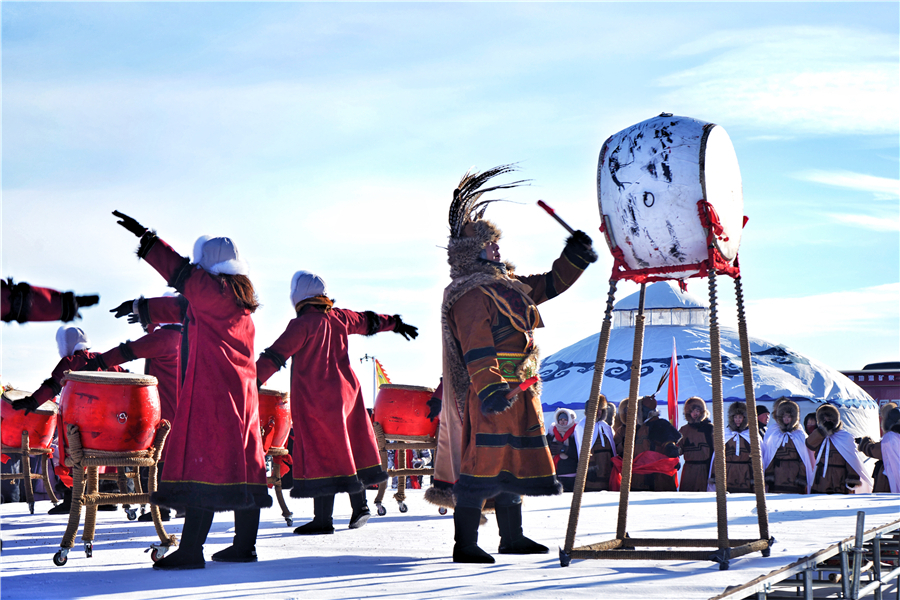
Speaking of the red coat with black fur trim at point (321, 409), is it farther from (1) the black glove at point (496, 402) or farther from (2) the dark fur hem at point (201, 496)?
(1) the black glove at point (496, 402)

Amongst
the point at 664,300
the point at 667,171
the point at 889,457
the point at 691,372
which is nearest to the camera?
the point at 667,171

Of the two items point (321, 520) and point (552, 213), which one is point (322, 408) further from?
point (552, 213)

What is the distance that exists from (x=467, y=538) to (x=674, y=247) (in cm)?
159

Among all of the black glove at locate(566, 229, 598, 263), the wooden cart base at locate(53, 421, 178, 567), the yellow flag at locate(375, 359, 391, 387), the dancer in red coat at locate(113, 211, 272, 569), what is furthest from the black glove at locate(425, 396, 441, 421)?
the yellow flag at locate(375, 359, 391, 387)

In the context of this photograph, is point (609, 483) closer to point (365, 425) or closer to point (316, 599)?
point (365, 425)

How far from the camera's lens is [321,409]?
5734 millimetres

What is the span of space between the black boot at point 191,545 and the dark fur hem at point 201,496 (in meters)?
0.05

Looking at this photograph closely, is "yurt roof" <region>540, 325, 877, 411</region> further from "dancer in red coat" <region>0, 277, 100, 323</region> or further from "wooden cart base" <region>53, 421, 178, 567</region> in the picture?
"dancer in red coat" <region>0, 277, 100, 323</region>

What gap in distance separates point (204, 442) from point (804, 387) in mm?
21678

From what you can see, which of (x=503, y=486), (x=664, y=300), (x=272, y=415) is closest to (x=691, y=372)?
(x=664, y=300)

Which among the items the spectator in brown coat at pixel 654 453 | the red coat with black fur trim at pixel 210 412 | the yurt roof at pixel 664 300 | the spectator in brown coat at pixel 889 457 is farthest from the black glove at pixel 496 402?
the yurt roof at pixel 664 300

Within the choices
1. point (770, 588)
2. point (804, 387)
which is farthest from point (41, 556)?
point (804, 387)

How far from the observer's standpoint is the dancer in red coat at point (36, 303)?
3.25 metres

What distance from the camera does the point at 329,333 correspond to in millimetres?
5848
